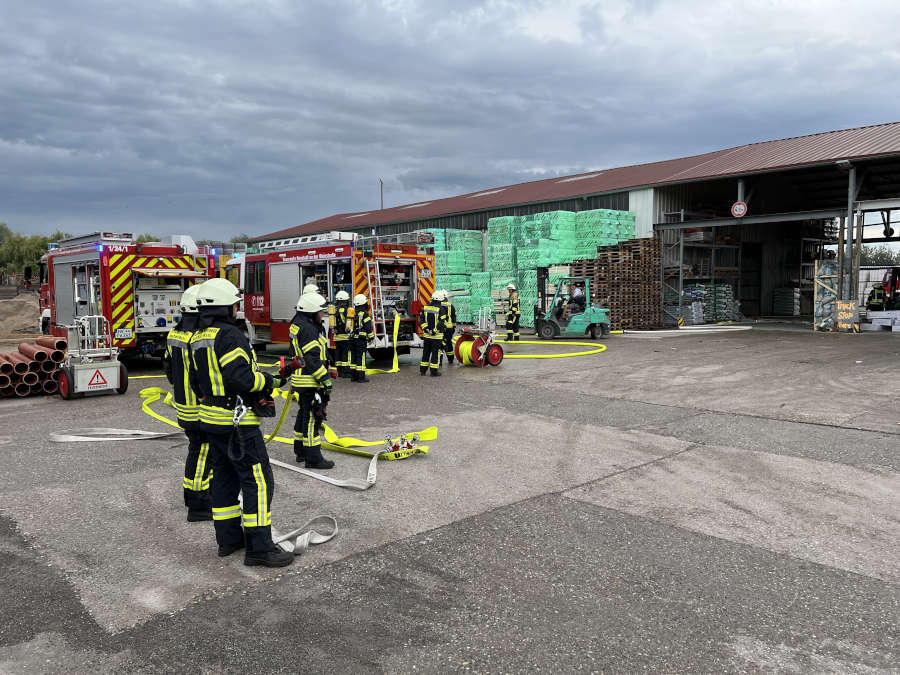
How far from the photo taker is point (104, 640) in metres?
3.28

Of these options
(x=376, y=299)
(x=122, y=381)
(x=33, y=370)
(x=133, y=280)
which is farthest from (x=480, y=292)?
(x=33, y=370)

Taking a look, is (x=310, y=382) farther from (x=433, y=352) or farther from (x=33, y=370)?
(x=33, y=370)

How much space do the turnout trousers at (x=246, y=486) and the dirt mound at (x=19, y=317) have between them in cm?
2773

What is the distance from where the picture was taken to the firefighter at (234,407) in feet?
13.4

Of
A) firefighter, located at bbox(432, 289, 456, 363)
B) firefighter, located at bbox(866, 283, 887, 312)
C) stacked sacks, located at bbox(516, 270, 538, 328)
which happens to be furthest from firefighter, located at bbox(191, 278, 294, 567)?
firefighter, located at bbox(866, 283, 887, 312)

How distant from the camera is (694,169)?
26.5 metres

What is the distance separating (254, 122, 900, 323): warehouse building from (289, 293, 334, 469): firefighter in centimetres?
2058

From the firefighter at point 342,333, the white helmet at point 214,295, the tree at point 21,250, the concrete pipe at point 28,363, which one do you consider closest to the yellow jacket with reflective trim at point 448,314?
the firefighter at point 342,333

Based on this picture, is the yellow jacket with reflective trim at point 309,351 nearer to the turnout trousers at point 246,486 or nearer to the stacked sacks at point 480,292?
the turnout trousers at point 246,486

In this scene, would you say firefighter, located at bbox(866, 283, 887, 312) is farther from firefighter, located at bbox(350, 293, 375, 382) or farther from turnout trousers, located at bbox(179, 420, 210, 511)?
turnout trousers, located at bbox(179, 420, 210, 511)

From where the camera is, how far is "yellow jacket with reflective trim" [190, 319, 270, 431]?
13.3 ft

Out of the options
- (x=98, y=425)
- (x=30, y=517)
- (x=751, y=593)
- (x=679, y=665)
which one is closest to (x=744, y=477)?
(x=751, y=593)

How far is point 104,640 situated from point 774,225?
118ft

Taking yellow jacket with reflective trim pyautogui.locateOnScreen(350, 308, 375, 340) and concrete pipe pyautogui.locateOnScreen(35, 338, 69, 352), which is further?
yellow jacket with reflective trim pyautogui.locateOnScreen(350, 308, 375, 340)
